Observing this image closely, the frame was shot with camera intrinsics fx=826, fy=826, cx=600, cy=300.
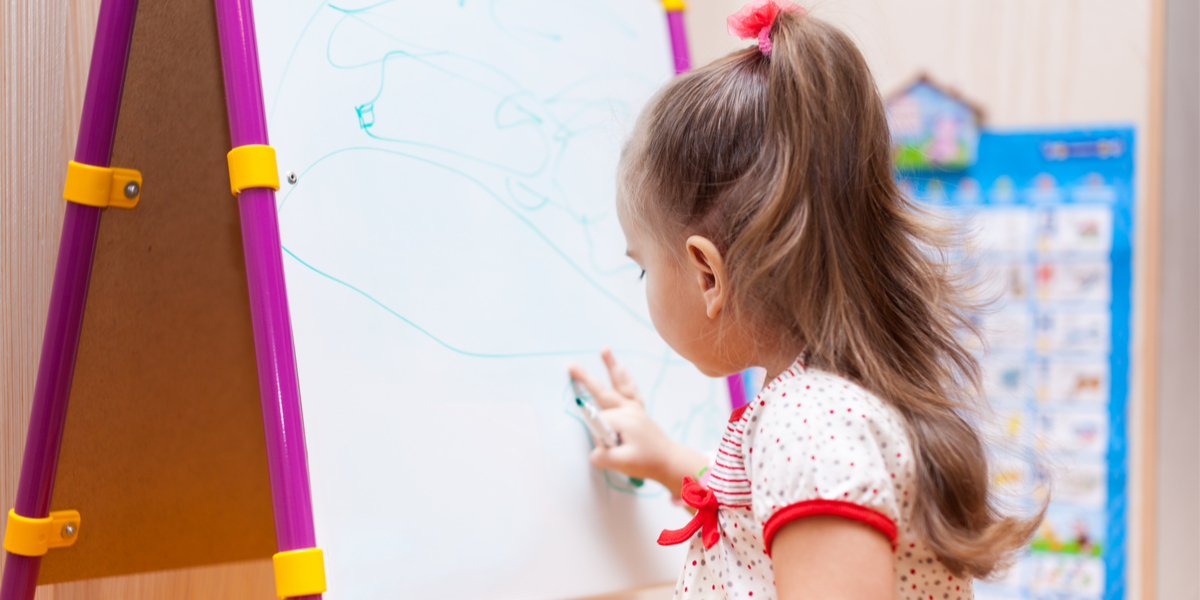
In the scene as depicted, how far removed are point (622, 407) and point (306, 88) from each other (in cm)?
41

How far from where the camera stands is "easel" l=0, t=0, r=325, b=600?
599 millimetres

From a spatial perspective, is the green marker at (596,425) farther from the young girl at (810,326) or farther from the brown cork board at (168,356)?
the brown cork board at (168,356)

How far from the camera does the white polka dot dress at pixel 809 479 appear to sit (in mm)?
465

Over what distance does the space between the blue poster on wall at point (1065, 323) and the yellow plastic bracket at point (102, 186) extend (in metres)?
1.13

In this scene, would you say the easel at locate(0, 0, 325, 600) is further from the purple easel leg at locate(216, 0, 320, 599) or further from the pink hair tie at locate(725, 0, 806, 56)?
A: the pink hair tie at locate(725, 0, 806, 56)

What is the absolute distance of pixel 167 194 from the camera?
2.49ft

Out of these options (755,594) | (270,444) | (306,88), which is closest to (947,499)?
(755,594)

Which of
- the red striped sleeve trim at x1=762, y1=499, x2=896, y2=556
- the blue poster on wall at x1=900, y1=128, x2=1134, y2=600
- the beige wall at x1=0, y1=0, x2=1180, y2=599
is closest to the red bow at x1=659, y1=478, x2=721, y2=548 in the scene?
the red striped sleeve trim at x1=762, y1=499, x2=896, y2=556

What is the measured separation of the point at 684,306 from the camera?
62 cm

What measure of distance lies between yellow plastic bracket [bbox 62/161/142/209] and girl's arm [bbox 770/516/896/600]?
0.63 m

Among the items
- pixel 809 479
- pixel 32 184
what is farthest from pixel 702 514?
pixel 32 184

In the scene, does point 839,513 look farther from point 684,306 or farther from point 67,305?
point 67,305

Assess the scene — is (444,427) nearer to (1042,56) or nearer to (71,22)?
(71,22)

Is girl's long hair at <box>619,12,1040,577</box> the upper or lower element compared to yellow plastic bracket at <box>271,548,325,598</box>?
upper
